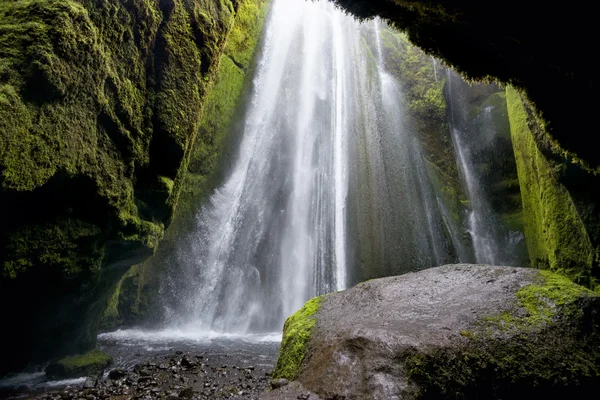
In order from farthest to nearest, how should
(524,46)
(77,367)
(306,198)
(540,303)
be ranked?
(306,198) → (77,367) → (540,303) → (524,46)

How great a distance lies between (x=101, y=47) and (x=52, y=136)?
79.2 inches

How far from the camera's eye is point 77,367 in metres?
6.29

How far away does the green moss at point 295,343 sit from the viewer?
4.02m

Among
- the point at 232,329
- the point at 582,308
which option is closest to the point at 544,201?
the point at 582,308

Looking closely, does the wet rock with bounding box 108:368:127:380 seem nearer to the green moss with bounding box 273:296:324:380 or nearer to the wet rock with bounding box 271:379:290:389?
the green moss with bounding box 273:296:324:380

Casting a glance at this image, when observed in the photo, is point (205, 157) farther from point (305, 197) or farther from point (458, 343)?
point (458, 343)

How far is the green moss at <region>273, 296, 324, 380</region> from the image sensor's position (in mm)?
4020

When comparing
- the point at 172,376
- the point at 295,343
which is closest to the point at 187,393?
the point at 172,376

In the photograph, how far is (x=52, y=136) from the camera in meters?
5.05

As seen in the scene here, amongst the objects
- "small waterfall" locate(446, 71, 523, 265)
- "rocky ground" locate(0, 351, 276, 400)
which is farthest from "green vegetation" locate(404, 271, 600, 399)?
"small waterfall" locate(446, 71, 523, 265)

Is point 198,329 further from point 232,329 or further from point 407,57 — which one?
point 407,57

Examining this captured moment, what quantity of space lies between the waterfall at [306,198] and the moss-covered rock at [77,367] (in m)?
5.44

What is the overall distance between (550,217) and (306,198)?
10.2 m

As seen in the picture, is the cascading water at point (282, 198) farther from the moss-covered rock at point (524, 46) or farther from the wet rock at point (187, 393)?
the moss-covered rock at point (524, 46)
